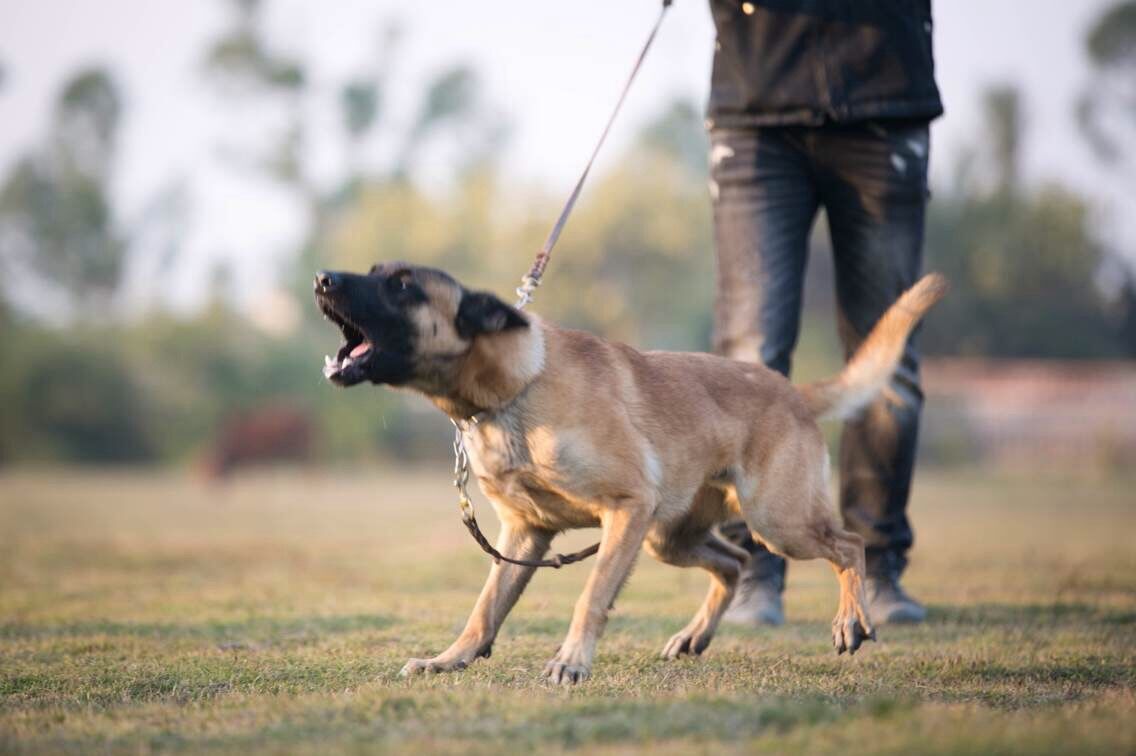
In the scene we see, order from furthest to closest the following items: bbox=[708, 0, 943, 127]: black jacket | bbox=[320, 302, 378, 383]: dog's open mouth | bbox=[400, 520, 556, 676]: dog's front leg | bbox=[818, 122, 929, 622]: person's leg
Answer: bbox=[818, 122, 929, 622]: person's leg
bbox=[708, 0, 943, 127]: black jacket
bbox=[400, 520, 556, 676]: dog's front leg
bbox=[320, 302, 378, 383]: dog's open mouth

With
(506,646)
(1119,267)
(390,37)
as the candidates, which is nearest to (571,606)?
(506,646)

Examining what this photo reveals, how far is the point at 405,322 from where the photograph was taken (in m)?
3.98

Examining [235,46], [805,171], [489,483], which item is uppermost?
[235,46]

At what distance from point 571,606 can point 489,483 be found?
2.19 meters

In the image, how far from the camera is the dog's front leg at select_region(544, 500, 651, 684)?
383cm

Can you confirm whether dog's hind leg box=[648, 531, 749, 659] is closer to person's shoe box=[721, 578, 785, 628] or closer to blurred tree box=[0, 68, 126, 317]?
person's shoe box=[721, 578, 785, 628]

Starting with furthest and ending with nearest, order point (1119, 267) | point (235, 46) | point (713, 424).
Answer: point (235, 46), point (1119, 267), point (713, 424)

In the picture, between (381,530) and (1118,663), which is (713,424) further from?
(381,530)

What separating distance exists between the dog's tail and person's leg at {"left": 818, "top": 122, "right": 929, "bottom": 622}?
47 cm

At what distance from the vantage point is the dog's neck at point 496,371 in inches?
158

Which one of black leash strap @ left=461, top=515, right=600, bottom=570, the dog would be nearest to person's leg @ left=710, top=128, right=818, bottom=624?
the dog

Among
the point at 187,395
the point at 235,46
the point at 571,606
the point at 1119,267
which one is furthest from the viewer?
the point at 235,46

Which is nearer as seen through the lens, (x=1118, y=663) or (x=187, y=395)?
(x=1118, y=663)

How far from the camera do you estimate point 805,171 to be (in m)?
5.78
